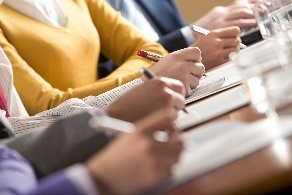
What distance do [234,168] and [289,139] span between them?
0.21ft

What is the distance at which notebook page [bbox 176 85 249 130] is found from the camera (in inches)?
35.1

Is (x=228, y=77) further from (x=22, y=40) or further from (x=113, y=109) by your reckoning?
(x=22, y=40)

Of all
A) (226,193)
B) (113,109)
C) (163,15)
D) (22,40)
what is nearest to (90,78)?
(22,40)

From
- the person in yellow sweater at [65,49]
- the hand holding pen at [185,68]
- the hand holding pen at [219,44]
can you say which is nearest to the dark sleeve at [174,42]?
the person in yellow sweater at [65,49]

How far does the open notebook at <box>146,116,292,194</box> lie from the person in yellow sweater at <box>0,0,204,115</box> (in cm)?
66

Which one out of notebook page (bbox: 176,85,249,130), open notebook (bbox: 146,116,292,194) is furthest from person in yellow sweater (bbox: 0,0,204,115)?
open notebook (bbox: 146,116,292,194)

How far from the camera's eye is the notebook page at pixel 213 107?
0.89m

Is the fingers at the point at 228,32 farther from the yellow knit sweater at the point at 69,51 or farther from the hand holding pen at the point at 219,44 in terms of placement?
the yellow knit sweater at the point at 69,51

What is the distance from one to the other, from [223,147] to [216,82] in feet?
2.12

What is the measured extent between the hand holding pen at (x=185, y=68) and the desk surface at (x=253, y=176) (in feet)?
2.33

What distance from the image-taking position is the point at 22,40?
1654mm

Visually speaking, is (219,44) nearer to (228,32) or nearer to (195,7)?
(228,32)

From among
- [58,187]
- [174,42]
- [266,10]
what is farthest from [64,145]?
[174,42]

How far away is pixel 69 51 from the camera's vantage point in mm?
1720
